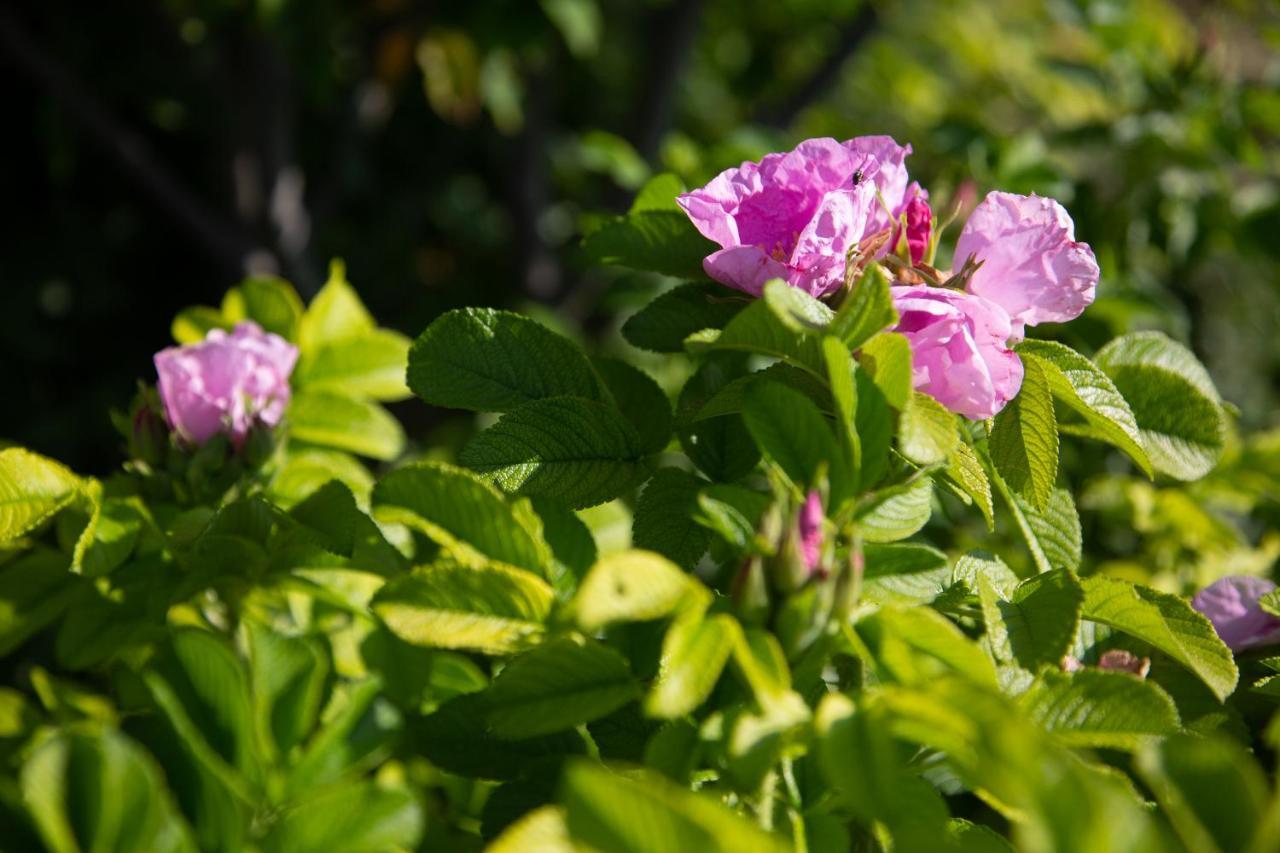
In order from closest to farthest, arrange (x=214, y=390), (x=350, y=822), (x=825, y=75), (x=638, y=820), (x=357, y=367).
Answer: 1. (x=638, y=820)
2. (x=350, y=822)
3. (x=214, y=390)
4. (x=357, y=367)
5. (x=825, y=75)

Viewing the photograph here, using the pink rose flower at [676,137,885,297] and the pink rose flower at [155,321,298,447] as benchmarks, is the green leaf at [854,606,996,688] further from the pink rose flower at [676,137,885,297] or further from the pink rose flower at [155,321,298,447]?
the pink rose flower at [155,321,298,447]

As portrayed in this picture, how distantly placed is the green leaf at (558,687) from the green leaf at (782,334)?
0.19m

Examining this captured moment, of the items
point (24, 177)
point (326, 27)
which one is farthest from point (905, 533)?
point (24, 177)

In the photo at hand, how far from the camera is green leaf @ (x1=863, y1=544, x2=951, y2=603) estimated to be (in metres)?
0.63

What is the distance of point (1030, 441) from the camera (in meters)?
0.71

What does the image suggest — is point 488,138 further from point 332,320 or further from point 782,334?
point 782,334

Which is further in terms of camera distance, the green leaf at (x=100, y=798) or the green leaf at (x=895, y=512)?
the green leaf at (x=895, y=512)

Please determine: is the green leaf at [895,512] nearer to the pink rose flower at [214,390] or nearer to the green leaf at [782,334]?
the green leaf at [782,334]

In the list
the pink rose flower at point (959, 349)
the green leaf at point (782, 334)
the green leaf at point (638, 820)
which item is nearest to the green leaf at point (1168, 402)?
the pink rose flower at point (959, 349)

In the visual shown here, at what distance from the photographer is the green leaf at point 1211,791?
17.8 inches

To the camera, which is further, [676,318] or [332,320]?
[332,320]

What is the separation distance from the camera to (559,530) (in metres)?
0.70

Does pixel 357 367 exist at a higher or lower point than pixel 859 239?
lower

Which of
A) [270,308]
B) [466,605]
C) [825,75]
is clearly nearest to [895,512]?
[466,605]
